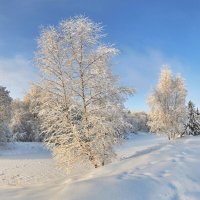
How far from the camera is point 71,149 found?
68.3 feet

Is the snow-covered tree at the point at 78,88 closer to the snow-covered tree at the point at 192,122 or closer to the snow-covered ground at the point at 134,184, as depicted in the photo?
the snow-covered ground at the point at 134,184

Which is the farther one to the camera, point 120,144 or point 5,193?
point 120,144

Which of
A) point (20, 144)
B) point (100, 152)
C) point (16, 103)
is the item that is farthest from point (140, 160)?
point (16, 103)

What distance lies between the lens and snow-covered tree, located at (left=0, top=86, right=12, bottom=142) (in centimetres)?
5681

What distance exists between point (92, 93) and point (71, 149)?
3256mm

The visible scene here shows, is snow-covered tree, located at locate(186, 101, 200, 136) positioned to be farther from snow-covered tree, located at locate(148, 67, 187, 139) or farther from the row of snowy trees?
the row of snowy trees

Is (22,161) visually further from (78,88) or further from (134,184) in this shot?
(134,184)

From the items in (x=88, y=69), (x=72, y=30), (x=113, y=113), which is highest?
(x=72, y=30)

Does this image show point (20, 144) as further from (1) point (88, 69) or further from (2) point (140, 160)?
(2) point (140, 160)

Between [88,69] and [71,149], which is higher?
[88,69]

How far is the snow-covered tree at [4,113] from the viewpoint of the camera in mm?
56806

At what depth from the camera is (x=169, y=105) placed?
4794cm

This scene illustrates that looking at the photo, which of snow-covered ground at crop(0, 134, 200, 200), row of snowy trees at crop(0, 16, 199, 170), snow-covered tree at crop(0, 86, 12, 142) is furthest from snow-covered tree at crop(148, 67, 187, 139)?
snow-covered ground at crop(0, 134, 200, 200)

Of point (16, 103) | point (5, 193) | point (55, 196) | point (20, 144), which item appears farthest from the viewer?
point (16, 103)
